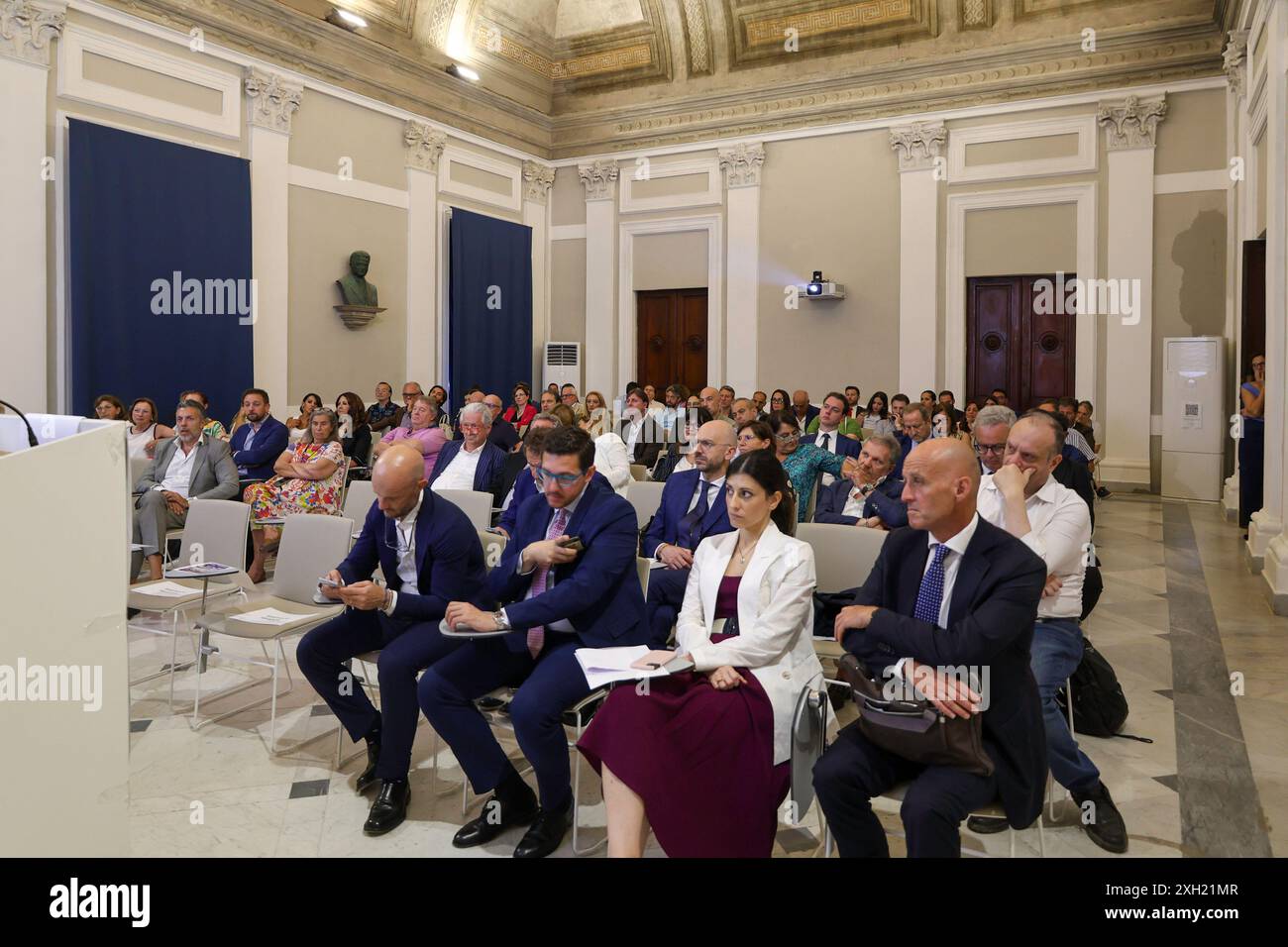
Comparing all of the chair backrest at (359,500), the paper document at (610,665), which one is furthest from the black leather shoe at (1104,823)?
the chair backrest at (359,500)

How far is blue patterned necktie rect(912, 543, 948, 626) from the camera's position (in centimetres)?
250

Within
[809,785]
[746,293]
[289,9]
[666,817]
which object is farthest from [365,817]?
[746,293]

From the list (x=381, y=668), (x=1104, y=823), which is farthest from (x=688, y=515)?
(x=1104, y=823)

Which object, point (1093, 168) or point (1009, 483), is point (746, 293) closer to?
point (1093, 168)

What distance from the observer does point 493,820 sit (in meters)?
3.12

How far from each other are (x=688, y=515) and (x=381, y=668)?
5.39 feet

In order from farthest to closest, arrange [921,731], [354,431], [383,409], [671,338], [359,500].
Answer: [671,338], [383,409], [354,431], [359,500], [921,731]

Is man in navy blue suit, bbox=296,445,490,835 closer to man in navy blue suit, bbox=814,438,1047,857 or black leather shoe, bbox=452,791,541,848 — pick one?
black leather shoe, bbox=452,791,541,848

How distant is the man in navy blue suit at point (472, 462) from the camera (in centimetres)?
646

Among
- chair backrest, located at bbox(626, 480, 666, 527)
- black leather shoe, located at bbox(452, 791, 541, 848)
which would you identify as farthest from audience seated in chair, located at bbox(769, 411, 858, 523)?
black leather shoe, located at bbox(452, 791, 541, 848)

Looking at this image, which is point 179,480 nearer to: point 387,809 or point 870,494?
point 387,809

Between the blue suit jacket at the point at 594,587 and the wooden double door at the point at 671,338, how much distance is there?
1102 cm

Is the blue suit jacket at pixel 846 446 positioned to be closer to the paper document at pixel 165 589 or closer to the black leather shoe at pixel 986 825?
the black leather shoe at pixel 986 825

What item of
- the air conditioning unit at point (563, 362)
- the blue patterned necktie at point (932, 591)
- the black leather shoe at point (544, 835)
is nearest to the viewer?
the blue patterned necktie at point (932, 591)
